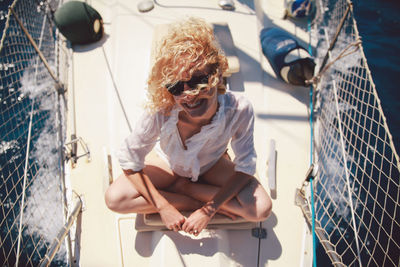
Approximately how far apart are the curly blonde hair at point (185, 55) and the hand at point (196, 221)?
558 millimetres

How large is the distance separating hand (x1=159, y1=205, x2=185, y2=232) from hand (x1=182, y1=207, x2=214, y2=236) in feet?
0.08

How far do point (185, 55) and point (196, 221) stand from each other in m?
0.71

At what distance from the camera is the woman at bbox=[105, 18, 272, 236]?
2.89ft

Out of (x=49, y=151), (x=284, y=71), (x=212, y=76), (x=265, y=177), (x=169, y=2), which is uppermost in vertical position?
(x=169, y=2)

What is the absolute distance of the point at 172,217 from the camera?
118 centimetres

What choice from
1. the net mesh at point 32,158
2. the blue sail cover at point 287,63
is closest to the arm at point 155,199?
the net mesh at point 32,158

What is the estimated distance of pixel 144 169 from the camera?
131 centimetres

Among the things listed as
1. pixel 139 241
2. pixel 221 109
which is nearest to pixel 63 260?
pixel 139 241

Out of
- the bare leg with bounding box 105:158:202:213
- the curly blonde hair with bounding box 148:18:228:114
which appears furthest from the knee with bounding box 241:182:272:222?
the curly blonde hair with bounding box 148:18:228:114

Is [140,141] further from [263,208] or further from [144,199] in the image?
[263,208]

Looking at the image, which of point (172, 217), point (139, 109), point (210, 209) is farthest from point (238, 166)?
point (139, 109)

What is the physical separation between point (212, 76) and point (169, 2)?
6.38ft

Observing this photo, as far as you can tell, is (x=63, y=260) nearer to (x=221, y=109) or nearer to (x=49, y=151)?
(x=49, y=151)

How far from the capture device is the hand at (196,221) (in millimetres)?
1170
